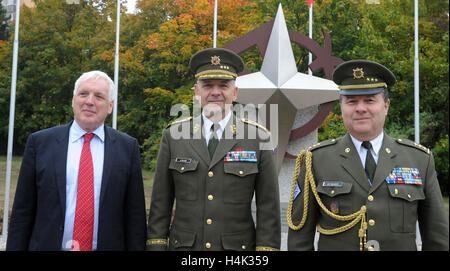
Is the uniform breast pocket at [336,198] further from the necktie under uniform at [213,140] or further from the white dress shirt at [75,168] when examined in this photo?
the white dress shirt at [75,168]

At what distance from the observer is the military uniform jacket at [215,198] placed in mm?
2354

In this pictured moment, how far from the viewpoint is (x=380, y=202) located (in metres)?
2.06

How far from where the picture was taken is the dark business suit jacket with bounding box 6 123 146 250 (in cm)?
217

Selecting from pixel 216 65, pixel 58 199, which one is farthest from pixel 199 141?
pixel 58 199

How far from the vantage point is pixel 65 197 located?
2168 millimetres

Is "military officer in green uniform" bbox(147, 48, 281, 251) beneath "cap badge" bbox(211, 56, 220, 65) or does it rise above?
beneath

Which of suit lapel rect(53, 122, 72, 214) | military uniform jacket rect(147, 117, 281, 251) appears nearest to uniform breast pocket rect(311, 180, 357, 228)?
military uniform jacket rect(147, 117, 281, 251)

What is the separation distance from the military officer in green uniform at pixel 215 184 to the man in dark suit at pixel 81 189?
18 centimetres

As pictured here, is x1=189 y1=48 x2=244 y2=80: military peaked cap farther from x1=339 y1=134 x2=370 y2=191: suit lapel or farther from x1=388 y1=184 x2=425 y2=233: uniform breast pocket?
x1=388 y1=184 x2=425 y2=233: uniform breast pocket

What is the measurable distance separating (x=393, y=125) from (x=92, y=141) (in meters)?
12.0

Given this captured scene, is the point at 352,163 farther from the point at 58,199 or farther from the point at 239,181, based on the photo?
the point at 58,199

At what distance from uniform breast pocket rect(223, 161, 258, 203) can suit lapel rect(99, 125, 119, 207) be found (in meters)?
0.64
